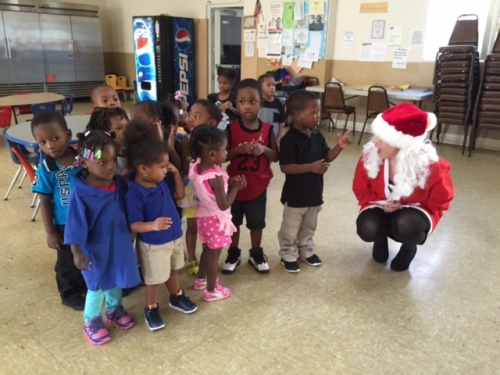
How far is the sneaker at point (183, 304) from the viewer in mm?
2008

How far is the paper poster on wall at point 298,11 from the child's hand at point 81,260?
6262mm

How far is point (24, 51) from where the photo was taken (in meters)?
9.07

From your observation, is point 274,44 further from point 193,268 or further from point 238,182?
point 238,182

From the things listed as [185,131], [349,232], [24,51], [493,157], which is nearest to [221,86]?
[185,131]

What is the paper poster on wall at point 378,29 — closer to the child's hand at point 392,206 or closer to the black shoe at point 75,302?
the child's hand at point 392,206

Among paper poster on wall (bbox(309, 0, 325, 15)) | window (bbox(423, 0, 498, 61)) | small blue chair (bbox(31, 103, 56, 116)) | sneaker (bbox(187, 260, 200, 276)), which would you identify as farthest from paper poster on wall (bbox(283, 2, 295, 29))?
sneaker (bbox(187, 260, 200, 276))

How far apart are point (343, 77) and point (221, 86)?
3.92 m

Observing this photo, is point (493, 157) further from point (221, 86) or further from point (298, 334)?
point (298, 334)

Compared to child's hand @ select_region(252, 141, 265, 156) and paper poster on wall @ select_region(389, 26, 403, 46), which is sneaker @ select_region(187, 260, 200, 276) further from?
paper poster on wall @ select_region(389, 26, 403, 46)

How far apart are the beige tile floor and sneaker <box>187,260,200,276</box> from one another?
7cm

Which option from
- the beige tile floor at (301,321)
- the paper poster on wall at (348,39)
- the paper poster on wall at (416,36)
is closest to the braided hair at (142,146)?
→ the beige tile floor at (301,321)

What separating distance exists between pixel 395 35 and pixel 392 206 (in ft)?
15.3

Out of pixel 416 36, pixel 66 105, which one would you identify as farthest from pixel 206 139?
pixel 416 36

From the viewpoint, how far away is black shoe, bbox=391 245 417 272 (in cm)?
238
